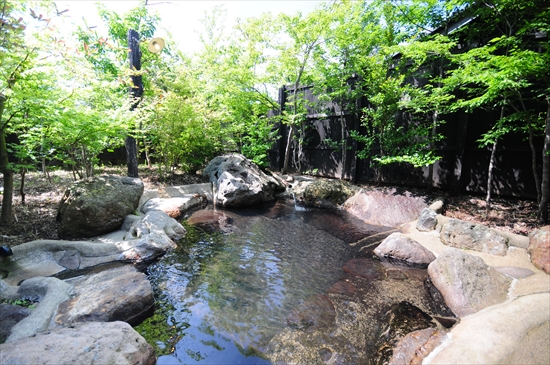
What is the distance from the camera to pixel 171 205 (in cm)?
593

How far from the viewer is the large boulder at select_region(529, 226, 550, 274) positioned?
321 centimetres

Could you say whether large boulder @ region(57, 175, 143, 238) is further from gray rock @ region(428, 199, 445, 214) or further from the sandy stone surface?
gray rock @ region(428, 199, 445, 214)

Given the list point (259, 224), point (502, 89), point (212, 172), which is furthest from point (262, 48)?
point (502, 89)

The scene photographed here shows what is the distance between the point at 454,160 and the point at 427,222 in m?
2.40

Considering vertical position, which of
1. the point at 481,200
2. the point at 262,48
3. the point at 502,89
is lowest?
the point at 481,200

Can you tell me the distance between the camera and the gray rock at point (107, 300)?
2355mm

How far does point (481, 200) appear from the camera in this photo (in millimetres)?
5758

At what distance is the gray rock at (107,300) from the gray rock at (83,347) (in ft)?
0.84

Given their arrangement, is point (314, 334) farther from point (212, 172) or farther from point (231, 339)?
point (212, 172)

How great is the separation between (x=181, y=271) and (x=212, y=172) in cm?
493

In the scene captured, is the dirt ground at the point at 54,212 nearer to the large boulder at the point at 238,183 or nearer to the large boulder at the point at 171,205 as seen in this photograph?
the large boulder at the point at 171,205

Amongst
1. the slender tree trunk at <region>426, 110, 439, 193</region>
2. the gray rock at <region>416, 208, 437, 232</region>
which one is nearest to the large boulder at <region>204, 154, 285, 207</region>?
the gray rock at <region>416, 208, 437, 232</region>

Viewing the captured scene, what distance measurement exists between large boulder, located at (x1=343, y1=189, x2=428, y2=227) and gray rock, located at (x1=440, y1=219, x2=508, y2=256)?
1.40 m

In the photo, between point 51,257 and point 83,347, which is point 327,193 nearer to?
point 51,257
